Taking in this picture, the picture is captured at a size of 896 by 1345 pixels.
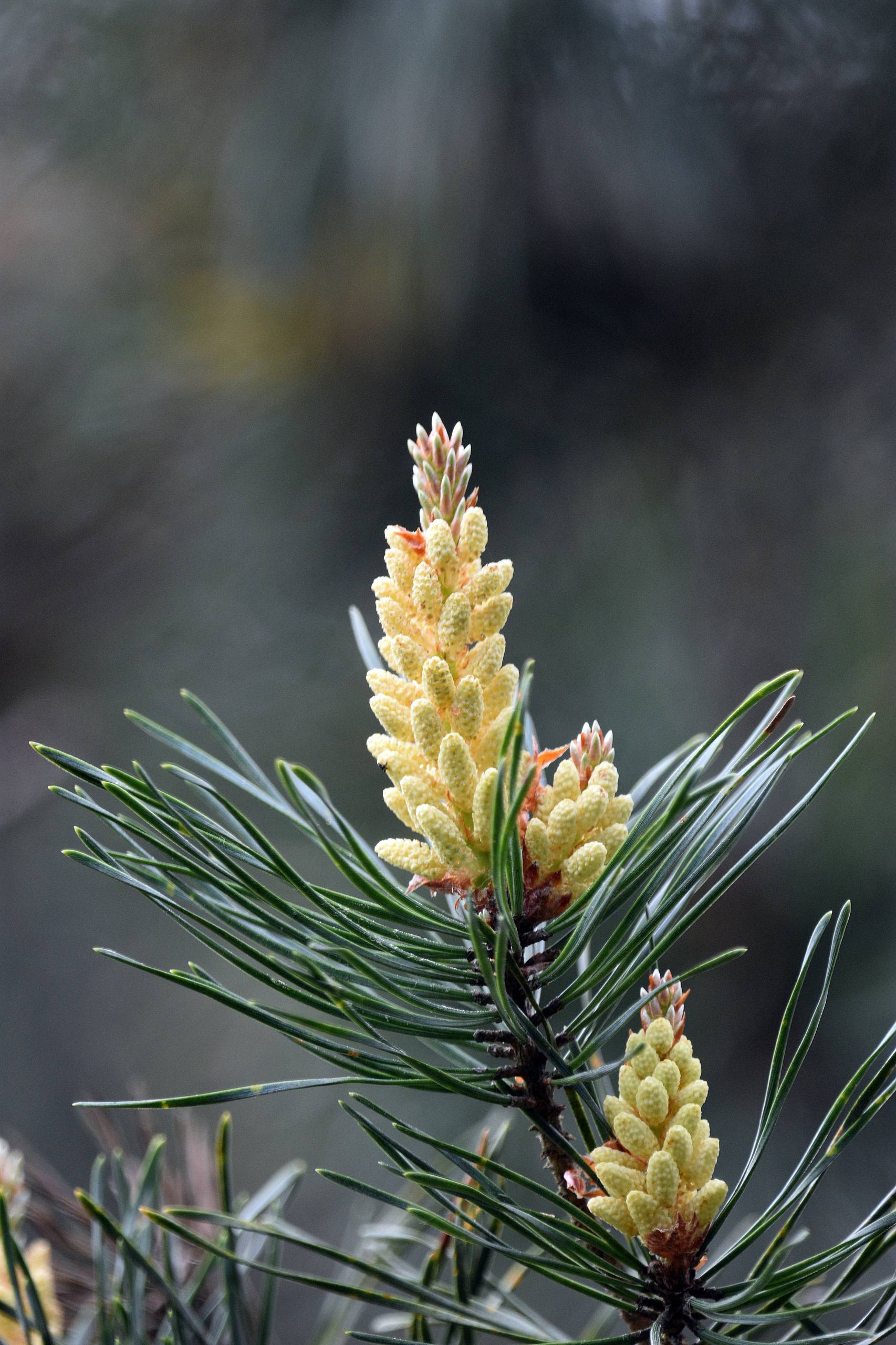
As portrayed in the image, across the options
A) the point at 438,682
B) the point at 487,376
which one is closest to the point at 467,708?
the point at 438,682

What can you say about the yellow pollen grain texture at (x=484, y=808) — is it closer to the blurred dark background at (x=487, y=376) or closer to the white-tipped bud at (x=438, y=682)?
the white-tipped bud at (x=438, y=682)

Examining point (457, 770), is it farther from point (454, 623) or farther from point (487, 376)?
point (487, 376)

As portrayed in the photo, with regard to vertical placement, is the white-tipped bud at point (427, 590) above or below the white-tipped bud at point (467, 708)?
above

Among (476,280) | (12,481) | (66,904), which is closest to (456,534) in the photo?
(476,280)

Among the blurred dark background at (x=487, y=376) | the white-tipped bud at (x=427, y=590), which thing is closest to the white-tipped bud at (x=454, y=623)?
the white-tipped bud at (x=427, y=590)

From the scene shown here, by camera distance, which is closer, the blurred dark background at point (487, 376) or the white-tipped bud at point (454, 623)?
the white-tipped bud at point (454, 623)

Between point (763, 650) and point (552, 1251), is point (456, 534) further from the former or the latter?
point (763, 650)

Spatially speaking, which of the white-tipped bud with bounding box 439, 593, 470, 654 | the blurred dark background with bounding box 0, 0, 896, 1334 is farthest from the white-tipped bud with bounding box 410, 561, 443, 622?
the blurred dark background with bounding box 0, 0, 896, 1334
